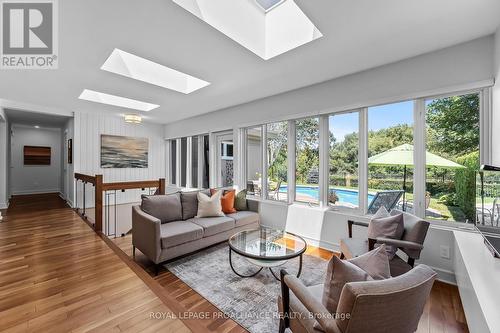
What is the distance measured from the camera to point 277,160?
14.0 feet

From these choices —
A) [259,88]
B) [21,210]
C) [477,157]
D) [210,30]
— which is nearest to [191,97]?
[259,88]

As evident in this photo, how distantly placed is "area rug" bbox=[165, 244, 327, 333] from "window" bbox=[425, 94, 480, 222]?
5.38ft

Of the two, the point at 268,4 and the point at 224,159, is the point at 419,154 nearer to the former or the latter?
the point at 268,4

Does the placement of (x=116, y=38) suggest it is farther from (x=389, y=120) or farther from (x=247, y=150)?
(x=389, y=120)

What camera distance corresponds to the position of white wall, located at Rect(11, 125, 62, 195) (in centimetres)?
716

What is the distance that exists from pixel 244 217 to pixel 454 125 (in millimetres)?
3101

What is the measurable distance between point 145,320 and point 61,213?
178 inches

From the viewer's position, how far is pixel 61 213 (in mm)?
4648

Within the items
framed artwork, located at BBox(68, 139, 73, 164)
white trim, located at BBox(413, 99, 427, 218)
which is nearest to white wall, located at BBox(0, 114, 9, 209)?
framed artwork, located at BBox(68, 139, 73, 164)

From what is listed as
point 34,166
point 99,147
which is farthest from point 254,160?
point 34,166

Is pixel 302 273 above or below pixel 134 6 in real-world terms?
below

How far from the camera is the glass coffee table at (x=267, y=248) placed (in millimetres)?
2225

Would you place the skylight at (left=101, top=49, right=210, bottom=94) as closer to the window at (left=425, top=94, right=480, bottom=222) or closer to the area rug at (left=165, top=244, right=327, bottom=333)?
the area rug at (left=165, top=244, right=327, bottom=333)

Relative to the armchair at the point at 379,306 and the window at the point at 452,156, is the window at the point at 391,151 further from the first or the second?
the armchair at the point at 379,306
